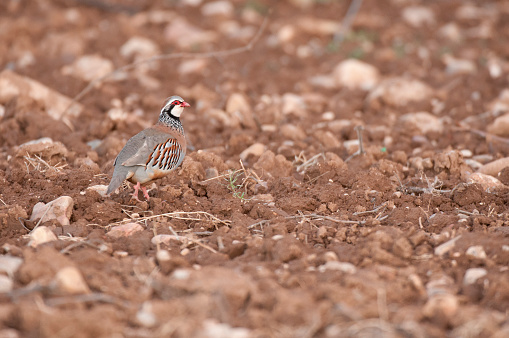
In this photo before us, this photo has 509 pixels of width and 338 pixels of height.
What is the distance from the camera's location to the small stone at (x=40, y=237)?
3570 millimetres

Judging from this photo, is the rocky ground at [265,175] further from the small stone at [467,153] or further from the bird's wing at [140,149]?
the bird's wing at [140,149]

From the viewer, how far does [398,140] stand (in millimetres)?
6312

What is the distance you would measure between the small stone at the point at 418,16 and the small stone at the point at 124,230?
758 centimetres

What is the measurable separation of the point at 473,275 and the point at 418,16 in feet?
26.4

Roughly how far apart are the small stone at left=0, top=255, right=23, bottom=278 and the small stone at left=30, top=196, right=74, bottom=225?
0.73m

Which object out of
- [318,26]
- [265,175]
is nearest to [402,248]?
[265,175]

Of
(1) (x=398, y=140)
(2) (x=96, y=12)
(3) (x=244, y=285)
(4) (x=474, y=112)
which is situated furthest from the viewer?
(2) (x=96, y=12)

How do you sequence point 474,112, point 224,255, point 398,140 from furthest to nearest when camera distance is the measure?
point 474,112 < point 398,140 < point 224,255

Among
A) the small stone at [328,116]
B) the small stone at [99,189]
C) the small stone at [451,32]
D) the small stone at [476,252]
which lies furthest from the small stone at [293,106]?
the small stone at [476,252]

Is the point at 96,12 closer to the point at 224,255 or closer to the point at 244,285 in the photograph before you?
the point at 224,255

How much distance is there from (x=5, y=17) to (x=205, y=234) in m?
8.15

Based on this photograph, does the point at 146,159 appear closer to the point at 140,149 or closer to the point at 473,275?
the point at 140,149

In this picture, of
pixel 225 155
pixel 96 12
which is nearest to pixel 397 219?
pixel 225 155

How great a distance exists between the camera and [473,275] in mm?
3178
